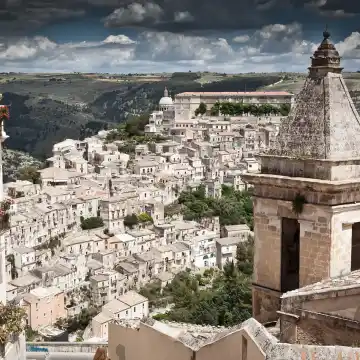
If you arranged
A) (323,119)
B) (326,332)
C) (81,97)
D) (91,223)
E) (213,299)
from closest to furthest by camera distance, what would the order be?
(326,332) < (323,119) < (213,299) < (91,223) < (81,97)

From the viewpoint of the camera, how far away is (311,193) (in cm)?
488

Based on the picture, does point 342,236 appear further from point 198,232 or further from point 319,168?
point 198,232

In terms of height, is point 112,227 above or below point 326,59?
below

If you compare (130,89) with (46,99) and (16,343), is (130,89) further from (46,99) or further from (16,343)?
(16,343)

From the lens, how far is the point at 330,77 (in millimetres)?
5082

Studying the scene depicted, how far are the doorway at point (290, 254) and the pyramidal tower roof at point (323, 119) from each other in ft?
1.98

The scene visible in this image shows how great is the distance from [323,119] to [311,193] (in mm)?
572

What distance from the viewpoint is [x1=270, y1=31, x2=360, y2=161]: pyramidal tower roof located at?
16.1ft

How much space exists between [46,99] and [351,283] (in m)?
114

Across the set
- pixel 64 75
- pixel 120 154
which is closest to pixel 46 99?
pixel 64 75

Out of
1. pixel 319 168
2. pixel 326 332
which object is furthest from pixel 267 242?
pixel 326 332

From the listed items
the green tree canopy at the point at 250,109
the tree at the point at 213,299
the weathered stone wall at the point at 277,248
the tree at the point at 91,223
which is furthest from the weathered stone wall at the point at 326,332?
the green tree canopy at the point at 250,109

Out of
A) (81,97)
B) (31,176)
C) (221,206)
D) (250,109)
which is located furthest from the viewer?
(81,97)

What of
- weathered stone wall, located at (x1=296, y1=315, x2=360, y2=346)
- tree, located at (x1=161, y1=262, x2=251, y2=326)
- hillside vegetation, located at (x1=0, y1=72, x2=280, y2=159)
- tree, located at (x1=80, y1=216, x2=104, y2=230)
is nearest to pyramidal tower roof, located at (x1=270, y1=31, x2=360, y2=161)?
weathered stone wall, located at (x1=296, y1=315, x2=360, y2=346)
